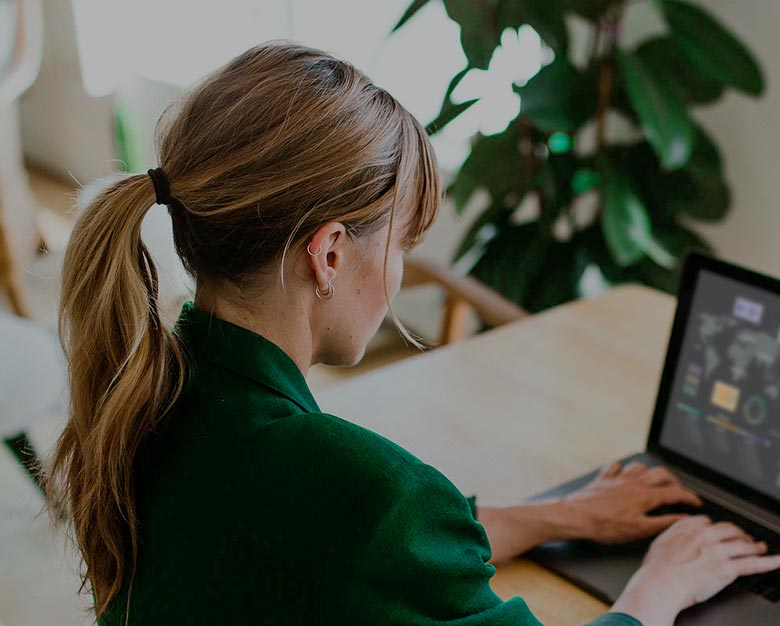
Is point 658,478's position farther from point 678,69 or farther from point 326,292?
point 678,69

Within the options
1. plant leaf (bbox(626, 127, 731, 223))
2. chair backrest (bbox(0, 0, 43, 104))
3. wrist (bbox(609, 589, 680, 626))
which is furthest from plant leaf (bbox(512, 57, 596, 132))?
chair backrest (bbox(0, 0, 43, 104))

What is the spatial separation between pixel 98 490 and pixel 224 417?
5.4 inches

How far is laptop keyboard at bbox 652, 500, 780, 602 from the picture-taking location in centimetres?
100

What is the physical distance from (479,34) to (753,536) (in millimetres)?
1144

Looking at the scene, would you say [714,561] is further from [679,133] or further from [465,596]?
[679,133]

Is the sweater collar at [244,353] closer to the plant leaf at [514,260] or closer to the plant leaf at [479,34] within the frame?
the plant leaf at [479,34]

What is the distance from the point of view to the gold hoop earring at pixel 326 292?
0.80 meters

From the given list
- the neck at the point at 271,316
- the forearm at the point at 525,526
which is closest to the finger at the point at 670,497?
the forearm at the point at 525,526

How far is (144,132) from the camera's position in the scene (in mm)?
4207

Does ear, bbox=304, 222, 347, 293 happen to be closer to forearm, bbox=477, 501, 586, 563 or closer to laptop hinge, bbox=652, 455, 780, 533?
forearm, bbox=477, 501, 586, 563

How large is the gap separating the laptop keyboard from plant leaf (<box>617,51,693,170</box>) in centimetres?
99

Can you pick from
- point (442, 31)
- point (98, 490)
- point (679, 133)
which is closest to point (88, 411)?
point (98, 490)

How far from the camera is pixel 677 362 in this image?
Answer: 119 cm

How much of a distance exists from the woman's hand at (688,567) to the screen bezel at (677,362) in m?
0.08
